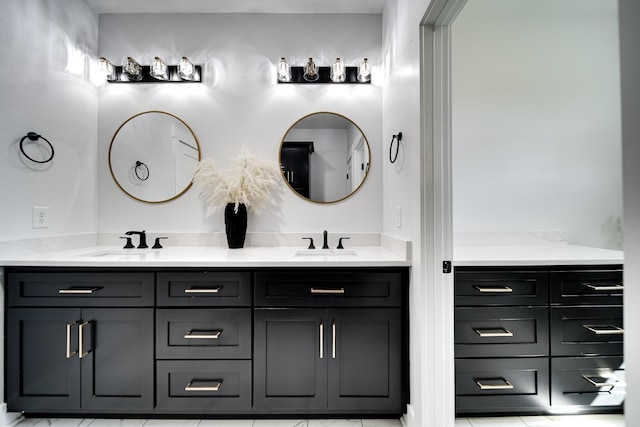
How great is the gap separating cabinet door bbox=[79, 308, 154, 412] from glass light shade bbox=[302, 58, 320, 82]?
183cm

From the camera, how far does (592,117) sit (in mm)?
2221

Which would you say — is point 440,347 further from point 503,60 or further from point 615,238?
point 503,60

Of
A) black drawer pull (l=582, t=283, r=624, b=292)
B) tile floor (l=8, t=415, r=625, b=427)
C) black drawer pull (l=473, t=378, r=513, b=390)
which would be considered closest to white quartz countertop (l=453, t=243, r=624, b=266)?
black drawer pull (l=582, t=283, r=624, b=292)

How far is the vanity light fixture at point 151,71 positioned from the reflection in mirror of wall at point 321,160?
813 millimetres

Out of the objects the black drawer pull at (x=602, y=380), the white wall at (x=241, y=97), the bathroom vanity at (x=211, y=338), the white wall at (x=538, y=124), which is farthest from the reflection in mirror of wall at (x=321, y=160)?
the black drawer pull at (x=602, y=380)

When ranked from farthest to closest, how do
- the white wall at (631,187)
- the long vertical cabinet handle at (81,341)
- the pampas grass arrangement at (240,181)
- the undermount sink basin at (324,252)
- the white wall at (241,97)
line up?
the white wall at (241,97) < the pampas grass arrangement at (240,181) < the undermount sink basin at (324,252) < the long vertical cabinet handle at (81,341) < the white wall at (631,187)

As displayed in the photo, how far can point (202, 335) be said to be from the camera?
1613 mm

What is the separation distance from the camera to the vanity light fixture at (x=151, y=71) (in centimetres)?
217

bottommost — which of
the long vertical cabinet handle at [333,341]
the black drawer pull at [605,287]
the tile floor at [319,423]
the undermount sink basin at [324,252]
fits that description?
the tile floor at [319,423]

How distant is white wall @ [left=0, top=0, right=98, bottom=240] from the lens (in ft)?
5.47

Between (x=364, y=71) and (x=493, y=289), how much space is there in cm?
162

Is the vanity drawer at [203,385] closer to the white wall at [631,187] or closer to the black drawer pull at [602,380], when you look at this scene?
the white wall at [631,187]

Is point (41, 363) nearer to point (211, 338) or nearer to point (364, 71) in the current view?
point (211, 338)

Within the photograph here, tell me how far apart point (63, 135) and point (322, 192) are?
5.57ft
